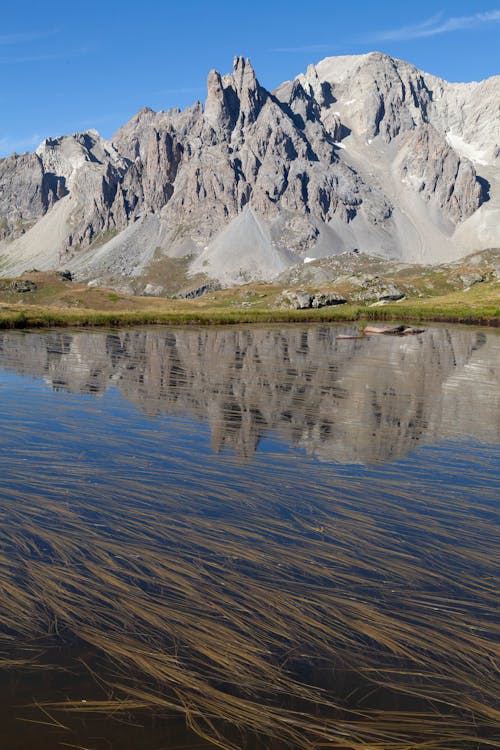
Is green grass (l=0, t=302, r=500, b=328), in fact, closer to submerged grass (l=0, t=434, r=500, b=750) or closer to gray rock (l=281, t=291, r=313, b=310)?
gray rock (l=281, t=291, r=313, b=310)

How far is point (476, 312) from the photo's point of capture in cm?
13738

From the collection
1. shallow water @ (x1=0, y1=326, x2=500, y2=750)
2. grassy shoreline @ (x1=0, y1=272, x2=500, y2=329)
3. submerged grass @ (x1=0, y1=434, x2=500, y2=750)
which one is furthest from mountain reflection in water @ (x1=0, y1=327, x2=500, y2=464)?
grassy shoreline @ (x1=0, y1=272, x2=500, y2=329)

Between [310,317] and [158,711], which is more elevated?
[310,317]

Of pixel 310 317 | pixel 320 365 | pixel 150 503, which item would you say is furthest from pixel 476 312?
pixel 150 503

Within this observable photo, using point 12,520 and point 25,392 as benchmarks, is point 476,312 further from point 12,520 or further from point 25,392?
point 12,520

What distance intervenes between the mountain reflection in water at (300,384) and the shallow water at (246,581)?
0.38 metres

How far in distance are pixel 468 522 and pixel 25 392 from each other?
26.7 m

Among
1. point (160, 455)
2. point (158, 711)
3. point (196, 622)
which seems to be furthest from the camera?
point (160, 455)

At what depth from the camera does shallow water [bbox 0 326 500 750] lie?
772 centimetres

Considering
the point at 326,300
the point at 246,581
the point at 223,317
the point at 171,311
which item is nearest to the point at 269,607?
the point at 246,581

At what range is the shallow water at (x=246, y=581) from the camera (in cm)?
772

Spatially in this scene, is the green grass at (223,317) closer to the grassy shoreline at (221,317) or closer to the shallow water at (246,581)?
the grassy shoreline at (221,317)

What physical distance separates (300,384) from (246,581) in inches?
1092

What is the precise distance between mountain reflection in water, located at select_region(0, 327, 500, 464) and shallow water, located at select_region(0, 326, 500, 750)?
0.38 meters
